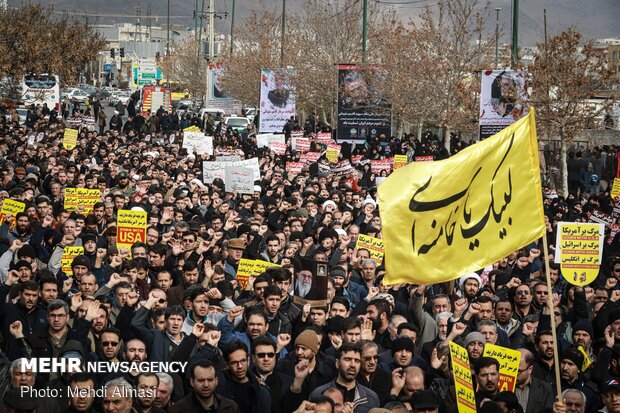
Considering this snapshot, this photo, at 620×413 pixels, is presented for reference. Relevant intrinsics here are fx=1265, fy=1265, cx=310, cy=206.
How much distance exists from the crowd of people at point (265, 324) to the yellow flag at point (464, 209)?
0.71 m

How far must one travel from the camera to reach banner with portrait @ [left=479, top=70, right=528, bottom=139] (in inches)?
948

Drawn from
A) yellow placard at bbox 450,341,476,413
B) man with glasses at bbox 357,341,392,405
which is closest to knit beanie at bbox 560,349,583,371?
yellow placard at bbox 450,341,476,413

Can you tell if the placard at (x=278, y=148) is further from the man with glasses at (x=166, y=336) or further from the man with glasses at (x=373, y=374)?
the man with glasses at (x=373, y=374)

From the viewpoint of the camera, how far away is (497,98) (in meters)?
24.2

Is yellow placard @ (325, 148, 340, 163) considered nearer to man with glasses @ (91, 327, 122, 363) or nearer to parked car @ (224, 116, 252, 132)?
man with glasses @ (91, 327, 122, 363)

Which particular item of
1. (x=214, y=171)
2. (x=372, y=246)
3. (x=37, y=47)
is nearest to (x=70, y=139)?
(x=214, y=171)

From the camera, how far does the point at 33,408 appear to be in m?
7.11

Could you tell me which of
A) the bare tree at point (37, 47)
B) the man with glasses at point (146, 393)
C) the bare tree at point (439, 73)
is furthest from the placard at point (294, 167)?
the man with glasses at point (146, 393)

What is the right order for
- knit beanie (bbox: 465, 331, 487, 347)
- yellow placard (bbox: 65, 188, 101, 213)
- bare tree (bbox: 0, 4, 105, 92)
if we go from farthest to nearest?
1. bare tree (bbox: 0, 4, 105, 92)
2. yellow placard (bbox: 65, 188, 101, 213)
3. knit beanie (bbox: 465, 331, 487, 347)

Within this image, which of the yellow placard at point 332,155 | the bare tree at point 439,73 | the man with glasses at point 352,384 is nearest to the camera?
the man with glasses at point 352,384

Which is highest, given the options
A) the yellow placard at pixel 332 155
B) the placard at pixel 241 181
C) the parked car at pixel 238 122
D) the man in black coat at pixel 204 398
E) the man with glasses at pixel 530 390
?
the parked car at pixel 238 122

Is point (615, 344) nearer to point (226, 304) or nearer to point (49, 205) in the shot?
point (226, 304)

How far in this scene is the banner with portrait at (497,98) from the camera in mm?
24078

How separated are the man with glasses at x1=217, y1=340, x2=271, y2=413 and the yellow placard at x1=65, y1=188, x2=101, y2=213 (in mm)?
9430
